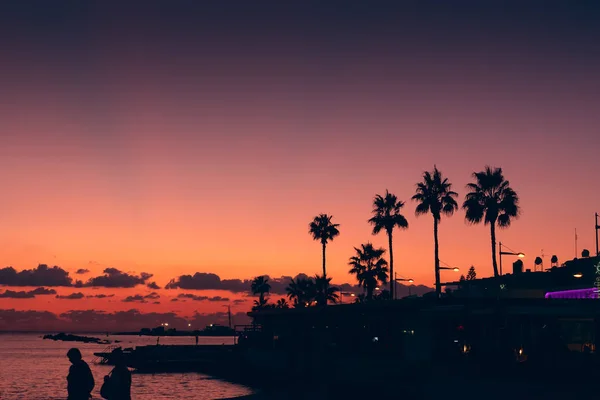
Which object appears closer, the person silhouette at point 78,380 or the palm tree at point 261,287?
the person silhouette at point 78,380

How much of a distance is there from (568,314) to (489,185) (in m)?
22.4

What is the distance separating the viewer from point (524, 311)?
39.0 meters

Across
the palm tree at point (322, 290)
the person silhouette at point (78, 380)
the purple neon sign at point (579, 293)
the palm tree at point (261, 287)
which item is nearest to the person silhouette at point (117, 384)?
the person silhouette at point (78, 380)

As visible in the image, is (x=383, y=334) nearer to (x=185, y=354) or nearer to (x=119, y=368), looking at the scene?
(x=119, y=368)

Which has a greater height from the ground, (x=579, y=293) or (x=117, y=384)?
(x=579, y=293)

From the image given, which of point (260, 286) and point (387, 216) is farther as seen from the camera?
point (260, 286)

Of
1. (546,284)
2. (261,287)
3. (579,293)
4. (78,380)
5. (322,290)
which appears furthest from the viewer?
(261,287)

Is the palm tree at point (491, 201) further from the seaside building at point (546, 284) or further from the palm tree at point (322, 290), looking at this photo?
the palm tree at point (322, 290)

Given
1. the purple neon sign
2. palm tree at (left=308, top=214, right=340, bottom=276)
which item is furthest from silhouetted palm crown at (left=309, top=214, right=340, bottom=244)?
the purple neon sign

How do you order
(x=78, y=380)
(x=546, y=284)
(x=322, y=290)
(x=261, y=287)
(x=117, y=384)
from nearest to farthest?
(x=78, y=380) → (x=117, y=384) → (x=546, y=284) → (x=322, y=290) → (x=261, y=287)

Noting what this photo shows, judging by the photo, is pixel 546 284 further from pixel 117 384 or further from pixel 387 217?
pixel 117 384

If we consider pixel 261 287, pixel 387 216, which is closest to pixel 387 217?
pixel 387 216

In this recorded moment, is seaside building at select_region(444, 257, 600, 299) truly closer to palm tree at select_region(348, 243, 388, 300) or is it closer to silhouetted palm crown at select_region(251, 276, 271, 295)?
palm tree at select_region(348, 243, 388, 300)

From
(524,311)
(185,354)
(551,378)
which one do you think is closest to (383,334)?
(524,311)
